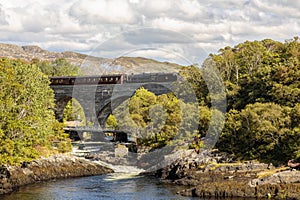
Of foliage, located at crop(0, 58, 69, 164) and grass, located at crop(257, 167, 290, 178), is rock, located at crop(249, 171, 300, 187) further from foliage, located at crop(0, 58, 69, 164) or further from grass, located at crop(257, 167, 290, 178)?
foliage, located at crop(0, 58, 69, 164)

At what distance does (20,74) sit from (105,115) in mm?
45399

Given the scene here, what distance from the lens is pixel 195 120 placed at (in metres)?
58.2

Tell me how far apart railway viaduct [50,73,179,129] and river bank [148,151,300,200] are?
89.7 ft

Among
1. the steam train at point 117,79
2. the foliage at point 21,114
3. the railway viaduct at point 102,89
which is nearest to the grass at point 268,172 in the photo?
the foliage at point 21,114

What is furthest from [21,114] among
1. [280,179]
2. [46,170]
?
[280,179]

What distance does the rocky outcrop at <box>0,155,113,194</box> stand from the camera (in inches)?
1860

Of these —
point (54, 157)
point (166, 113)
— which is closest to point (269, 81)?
point (166, 113)

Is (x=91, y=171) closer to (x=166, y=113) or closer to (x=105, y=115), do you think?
(x=166, y=113)

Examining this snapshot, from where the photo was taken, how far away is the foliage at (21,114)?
45844mm

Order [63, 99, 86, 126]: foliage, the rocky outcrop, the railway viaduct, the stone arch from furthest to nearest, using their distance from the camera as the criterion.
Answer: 1. [63, 99, 86, 126]: foliage
2. the stone arch
3. the railway viaduct
4. the rocky outcrop

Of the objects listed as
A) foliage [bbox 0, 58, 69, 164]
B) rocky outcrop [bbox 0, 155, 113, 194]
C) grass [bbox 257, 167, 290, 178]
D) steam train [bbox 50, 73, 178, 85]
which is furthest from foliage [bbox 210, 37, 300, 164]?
foliage [bbox 0, 58, 69, 164]

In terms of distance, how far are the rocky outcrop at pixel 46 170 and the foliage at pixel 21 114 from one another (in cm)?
188

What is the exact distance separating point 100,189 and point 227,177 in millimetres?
11497

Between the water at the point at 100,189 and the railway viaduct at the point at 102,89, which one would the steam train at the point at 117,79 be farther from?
the water at the point at 100,189
